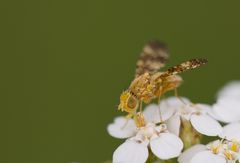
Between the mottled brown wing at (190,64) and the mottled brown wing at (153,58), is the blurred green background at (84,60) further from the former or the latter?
the mottled brown wing at (190,64)

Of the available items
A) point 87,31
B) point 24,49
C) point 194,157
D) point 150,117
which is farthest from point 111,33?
point 194,157

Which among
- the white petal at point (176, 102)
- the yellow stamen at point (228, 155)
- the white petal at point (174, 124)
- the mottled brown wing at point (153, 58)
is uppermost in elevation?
the mottled brown wing at point (153, 58)

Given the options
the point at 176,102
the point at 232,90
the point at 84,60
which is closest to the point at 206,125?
the point at 176,102

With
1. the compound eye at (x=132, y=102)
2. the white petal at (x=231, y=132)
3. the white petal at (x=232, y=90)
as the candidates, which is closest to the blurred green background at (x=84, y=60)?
the white petal at (x=232, y=90)

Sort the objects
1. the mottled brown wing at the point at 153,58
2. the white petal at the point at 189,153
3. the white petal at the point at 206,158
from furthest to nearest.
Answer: the mottled brown wing at the point at 153,58 → the white petal at the point at 189,153 → the white petal at the point at 206,158

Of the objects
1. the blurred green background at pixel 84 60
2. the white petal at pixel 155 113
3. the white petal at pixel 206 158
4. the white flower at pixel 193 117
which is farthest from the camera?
the blurred green background at pixel 84 60
